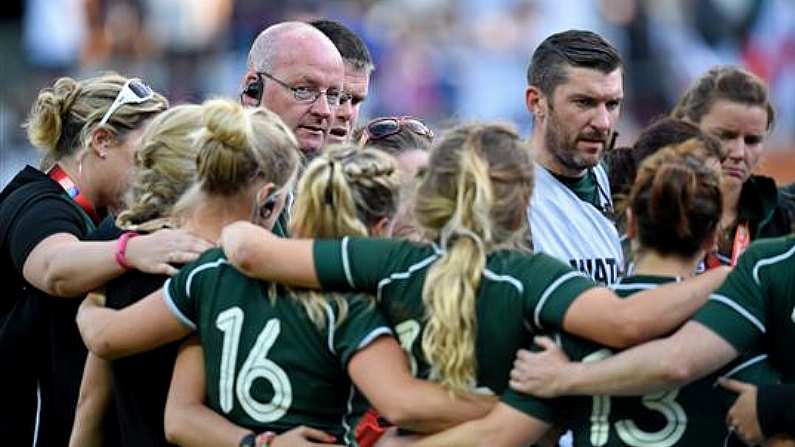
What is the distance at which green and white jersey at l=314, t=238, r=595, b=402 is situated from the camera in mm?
3891

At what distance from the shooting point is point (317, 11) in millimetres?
18484

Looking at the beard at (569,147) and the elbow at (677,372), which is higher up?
the beard at (569,147)

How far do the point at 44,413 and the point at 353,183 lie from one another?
156 cm

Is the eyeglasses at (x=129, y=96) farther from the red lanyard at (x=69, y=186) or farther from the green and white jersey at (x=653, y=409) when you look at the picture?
the green and white jersey at (x=653, y=409)

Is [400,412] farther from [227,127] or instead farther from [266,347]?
[227,127]

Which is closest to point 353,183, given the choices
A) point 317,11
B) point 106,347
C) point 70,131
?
point 106,347

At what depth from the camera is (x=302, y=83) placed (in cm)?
602

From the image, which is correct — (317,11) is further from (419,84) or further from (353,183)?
(353,183)

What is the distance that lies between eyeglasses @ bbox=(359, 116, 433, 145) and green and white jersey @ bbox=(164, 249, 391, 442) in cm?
148

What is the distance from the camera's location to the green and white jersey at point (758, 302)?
12.8ft

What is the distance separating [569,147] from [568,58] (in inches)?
14.7

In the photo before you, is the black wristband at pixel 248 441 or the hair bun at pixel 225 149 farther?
the hair bun at pixel 225 149

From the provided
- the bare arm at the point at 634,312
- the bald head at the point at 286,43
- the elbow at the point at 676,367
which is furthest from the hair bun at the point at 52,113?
the elbow at the point at 676,367

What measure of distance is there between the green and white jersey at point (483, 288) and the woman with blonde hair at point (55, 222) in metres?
1.05
